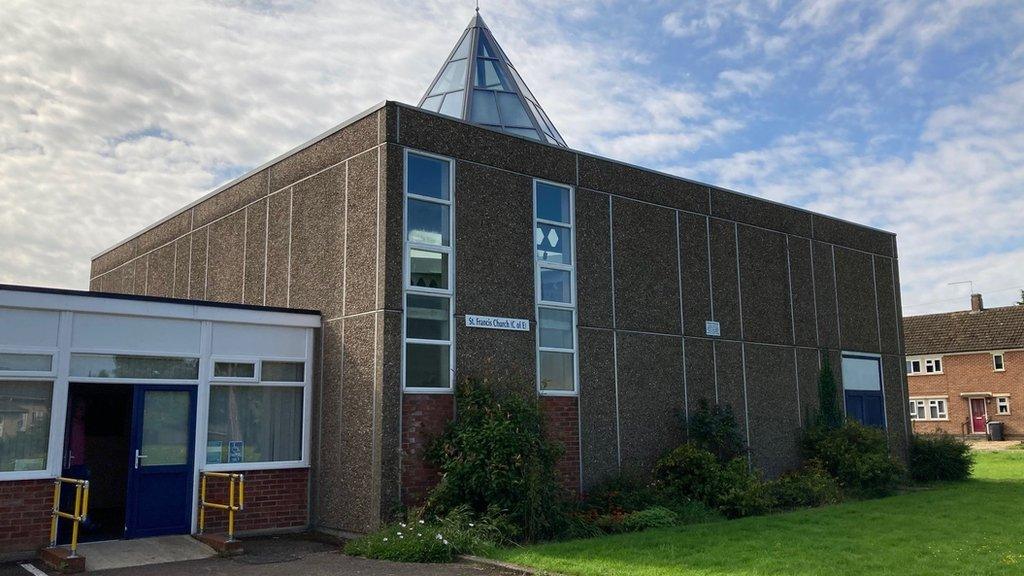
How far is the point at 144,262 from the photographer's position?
65.2ft

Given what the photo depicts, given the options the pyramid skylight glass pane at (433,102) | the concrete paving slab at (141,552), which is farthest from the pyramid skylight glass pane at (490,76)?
the concrete paving slab at (141,552)

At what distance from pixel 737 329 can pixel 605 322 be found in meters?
3.97

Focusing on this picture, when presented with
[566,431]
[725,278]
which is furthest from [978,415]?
[566,431]

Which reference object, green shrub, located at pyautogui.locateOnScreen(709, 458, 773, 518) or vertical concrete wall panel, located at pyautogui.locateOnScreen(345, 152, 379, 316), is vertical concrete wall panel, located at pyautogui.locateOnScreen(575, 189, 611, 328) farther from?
vertical concrete wall panel, located at pyautogui.locateOnScreen(345, 152, 379, 316)

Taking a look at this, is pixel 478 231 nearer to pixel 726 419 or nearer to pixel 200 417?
pixel 200 417

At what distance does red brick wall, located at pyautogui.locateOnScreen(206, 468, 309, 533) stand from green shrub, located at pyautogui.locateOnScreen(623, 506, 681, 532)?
4858mm

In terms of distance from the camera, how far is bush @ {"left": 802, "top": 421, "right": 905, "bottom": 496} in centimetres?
1738

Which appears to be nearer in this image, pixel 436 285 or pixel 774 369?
pixel 436 285

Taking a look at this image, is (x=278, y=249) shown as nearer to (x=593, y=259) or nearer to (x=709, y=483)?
(x=593, y=259)

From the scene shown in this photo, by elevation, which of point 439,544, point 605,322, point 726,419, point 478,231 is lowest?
point 439,544

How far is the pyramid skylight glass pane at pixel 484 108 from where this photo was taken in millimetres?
17000

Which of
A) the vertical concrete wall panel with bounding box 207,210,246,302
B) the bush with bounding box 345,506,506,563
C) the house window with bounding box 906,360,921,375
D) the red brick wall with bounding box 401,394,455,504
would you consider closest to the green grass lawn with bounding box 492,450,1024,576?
the bush with bounding box 345,506,506,563

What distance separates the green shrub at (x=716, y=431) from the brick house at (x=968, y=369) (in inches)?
1137

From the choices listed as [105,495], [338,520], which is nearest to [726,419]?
[338,520]
